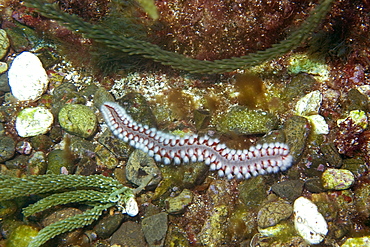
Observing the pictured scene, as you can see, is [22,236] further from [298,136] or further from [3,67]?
[298,136]

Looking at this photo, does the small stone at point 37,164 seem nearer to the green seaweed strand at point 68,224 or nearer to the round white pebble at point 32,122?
the round white pebble at point 32,122

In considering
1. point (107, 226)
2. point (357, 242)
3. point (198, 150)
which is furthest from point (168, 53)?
point (357, 242)

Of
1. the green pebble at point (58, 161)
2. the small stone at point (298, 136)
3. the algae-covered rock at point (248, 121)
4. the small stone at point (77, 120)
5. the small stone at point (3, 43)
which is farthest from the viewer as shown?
the small stone at point (3, 43)

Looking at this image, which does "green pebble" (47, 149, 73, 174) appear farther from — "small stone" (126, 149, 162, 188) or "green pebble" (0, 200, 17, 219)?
"small stone" (126, 149, 162, 188)

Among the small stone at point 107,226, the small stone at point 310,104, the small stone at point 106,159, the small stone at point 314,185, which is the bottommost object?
the small stone at point 107,226

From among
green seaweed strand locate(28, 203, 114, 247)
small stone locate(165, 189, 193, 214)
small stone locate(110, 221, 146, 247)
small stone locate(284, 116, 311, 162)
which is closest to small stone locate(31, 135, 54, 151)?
green seaweed strand locate(28, 203, 114, 247)

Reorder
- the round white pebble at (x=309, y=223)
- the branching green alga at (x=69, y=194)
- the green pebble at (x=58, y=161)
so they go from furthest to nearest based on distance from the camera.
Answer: the green pebble at (x=58, y=161), the branching green alga at (x=69, y=194), the round white pebble at (x=309, y=223)


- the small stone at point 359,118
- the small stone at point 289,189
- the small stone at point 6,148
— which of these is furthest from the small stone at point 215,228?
the small stone at point 6,148
